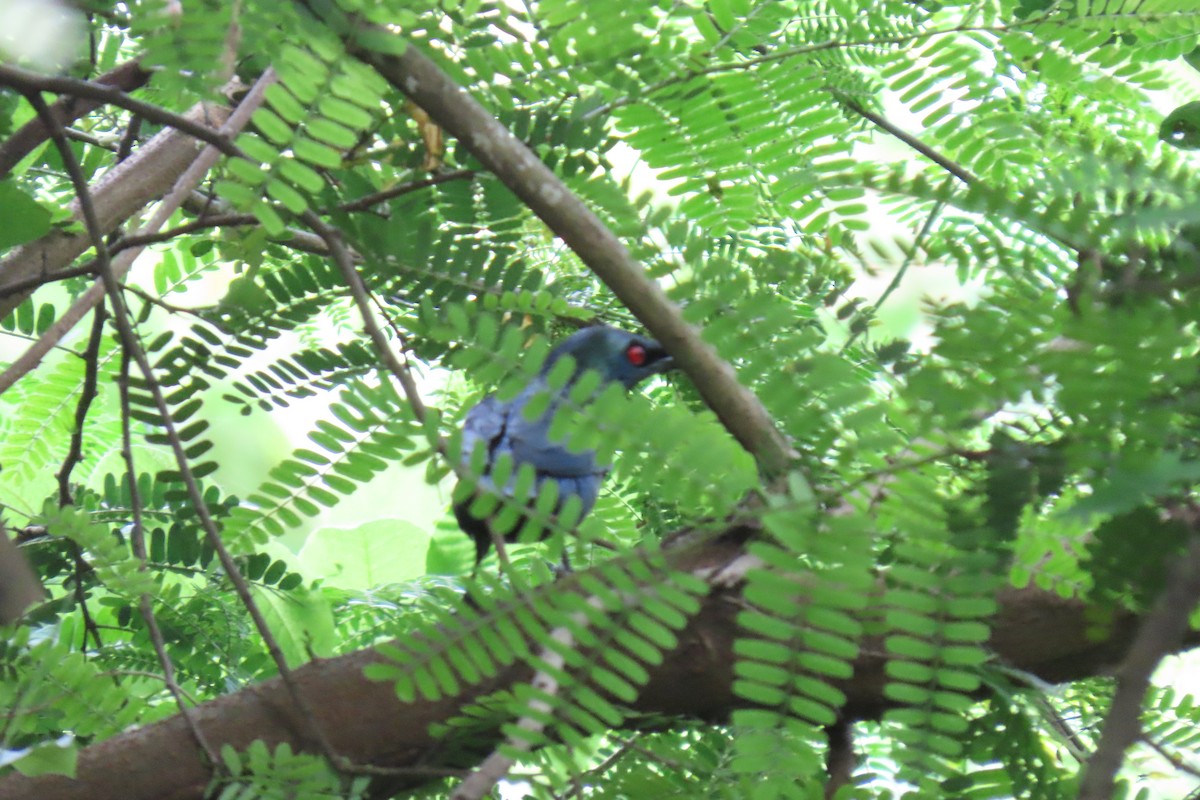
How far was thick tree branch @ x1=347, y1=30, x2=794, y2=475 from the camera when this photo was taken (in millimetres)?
687

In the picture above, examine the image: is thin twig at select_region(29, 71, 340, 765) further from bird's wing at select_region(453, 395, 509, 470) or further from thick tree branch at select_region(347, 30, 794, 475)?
bird's wing at select_region(453, 395, 509, 470)

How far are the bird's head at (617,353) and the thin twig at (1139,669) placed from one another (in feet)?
2.92

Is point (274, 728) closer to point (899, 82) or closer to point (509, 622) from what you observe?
point (509, 622)

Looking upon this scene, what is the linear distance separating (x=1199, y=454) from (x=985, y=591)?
0.12 metres

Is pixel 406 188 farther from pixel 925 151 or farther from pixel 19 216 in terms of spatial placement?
pixel 925 151

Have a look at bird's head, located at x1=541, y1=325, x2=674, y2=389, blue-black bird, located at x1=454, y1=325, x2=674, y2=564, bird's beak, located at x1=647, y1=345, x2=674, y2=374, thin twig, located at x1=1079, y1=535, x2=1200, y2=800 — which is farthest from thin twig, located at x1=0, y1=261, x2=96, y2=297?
thin twig, located at x1=1079, y1=535, x2=1200, y2=800

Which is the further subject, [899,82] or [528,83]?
[899,82]

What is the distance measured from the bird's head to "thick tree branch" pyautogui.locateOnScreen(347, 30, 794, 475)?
19.1 inches

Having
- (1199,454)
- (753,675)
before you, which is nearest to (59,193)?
(753,675)

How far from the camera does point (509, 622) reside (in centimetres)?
66

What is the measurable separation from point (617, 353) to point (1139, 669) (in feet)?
3.16

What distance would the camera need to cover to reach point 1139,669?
35 centimetres

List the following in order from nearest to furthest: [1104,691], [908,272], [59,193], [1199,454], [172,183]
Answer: [1199,454]
[908,272]
[1104,691]
[172,183]
[59,193]

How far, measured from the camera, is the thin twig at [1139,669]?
0.35 m
